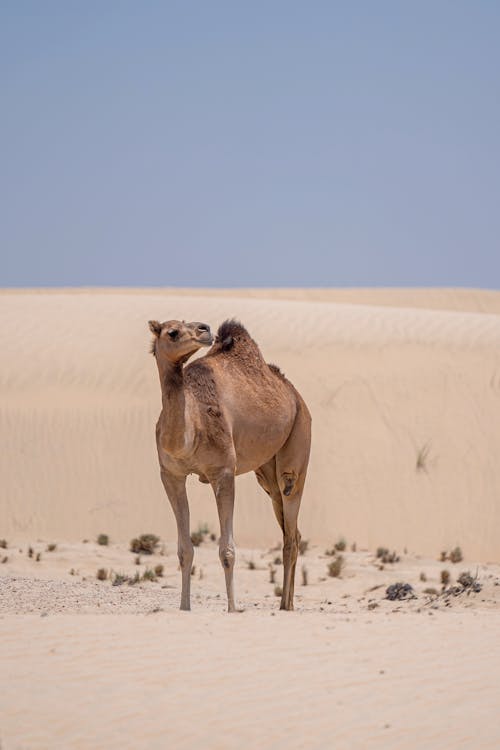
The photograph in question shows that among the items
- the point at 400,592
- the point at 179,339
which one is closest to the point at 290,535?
the point at 400,592

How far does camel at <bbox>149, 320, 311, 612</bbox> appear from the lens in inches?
352

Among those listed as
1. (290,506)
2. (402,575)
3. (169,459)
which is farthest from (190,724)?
(402,575)

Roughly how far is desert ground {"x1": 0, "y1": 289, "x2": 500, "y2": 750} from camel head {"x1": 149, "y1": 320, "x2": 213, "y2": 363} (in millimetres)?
1977

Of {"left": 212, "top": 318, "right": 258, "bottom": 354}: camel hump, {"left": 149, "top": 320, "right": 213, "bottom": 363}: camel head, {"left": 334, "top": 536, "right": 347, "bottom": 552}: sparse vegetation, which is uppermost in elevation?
{"left": 212, "top": 318, "right": 258, "bottom": 354}: camel hump

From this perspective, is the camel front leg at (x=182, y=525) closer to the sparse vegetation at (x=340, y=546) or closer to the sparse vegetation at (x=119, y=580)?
the sparse vegetation at (x=119, y=580)

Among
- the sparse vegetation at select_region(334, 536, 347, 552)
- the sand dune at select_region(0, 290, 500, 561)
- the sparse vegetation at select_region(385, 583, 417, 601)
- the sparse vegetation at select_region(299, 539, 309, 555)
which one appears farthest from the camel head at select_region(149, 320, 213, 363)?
the sand dune at select_region(0, 290, 500, 561)

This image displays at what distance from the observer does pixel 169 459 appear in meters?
9.25

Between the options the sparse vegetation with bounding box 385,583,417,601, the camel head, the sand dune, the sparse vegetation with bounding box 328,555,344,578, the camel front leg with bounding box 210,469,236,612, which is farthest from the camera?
the sand dune

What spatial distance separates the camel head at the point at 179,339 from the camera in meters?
8.65

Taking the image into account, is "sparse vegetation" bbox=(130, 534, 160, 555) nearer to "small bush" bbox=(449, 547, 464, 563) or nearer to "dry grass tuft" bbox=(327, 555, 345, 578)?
"dry grass tuft" bbox=(327, 555, 345, 578)

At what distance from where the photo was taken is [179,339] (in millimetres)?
8797

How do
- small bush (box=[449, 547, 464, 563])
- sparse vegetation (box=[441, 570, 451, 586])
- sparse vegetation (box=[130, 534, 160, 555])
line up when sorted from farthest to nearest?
small bush (box=[449, 547, 464, 563]), sparse vegetation (box=[130, 534, 160, 555]), sparse vegetation (box=[441, 570, 451, 586])

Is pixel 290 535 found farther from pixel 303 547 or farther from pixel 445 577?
pixel 303 547

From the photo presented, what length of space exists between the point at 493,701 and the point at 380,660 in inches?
42.2
